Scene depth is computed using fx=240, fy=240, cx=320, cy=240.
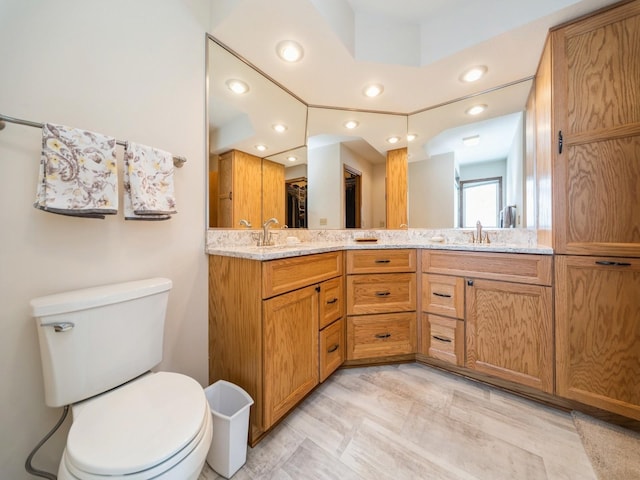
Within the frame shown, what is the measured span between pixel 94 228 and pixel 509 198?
8.65ft

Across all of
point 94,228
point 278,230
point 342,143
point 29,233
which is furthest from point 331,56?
point 29,233

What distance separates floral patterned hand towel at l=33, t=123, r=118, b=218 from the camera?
32.8 inches

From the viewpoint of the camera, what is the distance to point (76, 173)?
0.89 meters

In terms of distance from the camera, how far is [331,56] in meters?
1.55

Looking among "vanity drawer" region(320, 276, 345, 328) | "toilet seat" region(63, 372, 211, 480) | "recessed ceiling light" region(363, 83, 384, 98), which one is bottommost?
"toilet seat" region(63, 372, 211, 480)

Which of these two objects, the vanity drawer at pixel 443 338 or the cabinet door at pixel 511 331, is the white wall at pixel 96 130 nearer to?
the vanity drawer at pixel 443 338

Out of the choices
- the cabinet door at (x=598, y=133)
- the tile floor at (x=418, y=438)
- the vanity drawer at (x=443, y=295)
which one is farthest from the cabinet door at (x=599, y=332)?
the vanity drawer at (x=443, y=295)

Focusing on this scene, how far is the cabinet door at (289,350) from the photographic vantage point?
1.15 metres

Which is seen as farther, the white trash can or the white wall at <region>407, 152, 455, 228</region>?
the white wall at <region>407, 152, 455, 228</region>

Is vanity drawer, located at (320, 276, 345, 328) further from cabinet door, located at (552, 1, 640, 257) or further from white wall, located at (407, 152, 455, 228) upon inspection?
cabinet door, located at (552, 1, 640, 257)

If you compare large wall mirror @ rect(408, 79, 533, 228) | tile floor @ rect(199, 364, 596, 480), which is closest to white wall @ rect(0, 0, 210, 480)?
tile floor @ rect(199, 364, 596, 480)

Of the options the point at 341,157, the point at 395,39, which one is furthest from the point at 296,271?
the point at 395,39

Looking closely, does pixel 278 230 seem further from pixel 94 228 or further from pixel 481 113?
pixel 481 113

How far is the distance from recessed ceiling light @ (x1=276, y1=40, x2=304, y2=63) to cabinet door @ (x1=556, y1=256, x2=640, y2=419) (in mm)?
1946
